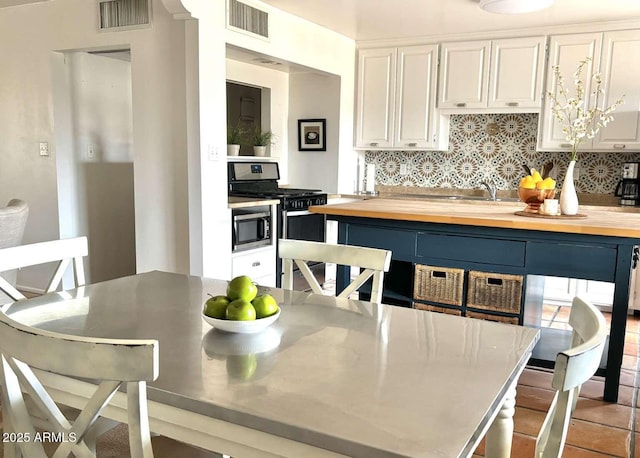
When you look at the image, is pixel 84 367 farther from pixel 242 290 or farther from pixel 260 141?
pixel 260 141

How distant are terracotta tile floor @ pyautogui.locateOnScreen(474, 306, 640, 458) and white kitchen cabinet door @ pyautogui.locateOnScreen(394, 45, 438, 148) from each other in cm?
272

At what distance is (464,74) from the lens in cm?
495

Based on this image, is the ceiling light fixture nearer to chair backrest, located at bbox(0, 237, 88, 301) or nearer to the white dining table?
the white dining table

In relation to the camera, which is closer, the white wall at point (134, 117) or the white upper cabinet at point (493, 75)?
the white wall at point (134, 117)

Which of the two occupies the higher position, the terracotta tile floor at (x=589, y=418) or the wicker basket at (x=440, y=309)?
the wicker basket at (x=440, y=309)

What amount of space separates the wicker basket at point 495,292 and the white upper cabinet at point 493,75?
2.46 m

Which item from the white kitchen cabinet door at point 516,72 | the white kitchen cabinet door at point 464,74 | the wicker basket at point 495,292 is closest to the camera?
the wicker basket at point 495,292

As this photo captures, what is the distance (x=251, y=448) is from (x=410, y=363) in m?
0.40

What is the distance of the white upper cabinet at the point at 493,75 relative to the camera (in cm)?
469

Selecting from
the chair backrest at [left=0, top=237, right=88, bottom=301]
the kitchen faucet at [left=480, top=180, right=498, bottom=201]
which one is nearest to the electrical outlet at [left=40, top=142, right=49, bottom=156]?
the chair backrest at [left=0, top=237, right=88, bottom=301]

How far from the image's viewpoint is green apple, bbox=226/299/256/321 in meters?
1.34

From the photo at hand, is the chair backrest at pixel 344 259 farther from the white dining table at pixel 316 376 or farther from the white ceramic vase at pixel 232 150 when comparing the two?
the white ceramic vase at pixel 232 150

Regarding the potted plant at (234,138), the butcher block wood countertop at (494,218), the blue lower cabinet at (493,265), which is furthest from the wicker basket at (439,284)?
the potted plant at (234,138)

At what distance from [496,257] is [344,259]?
1147 mm
